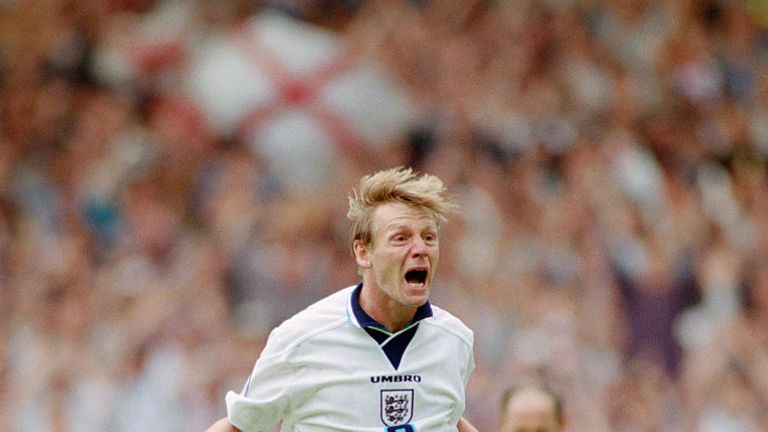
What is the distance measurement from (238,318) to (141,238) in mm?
973

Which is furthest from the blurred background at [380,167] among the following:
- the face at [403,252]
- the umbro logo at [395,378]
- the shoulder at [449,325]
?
the face at [403,252]

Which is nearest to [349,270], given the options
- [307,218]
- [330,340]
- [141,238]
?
[307,218]

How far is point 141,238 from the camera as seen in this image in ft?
34.9

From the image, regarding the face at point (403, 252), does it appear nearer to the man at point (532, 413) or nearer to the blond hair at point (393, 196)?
the blond hair at point (393, 196)

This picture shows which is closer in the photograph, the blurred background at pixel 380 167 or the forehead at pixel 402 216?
the forehead at pixel 402 216

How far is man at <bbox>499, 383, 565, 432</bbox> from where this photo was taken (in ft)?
18.6

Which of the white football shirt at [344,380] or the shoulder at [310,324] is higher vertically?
the shoulder at [310,324]

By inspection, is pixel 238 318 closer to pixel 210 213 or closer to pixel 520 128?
pixel 210 213

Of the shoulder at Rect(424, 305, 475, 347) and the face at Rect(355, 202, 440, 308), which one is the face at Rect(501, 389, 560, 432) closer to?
the shoulder at Rect(424, 305, 475, 347)

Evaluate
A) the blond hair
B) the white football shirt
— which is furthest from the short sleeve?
the blond hair

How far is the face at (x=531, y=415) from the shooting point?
5660 millimetres

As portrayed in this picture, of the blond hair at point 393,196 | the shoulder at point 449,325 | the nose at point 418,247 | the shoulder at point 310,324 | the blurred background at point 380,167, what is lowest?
the shoulder at point 310,324

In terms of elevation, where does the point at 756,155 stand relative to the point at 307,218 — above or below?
above

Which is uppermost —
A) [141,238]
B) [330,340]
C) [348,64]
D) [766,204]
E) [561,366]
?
[348,64]
